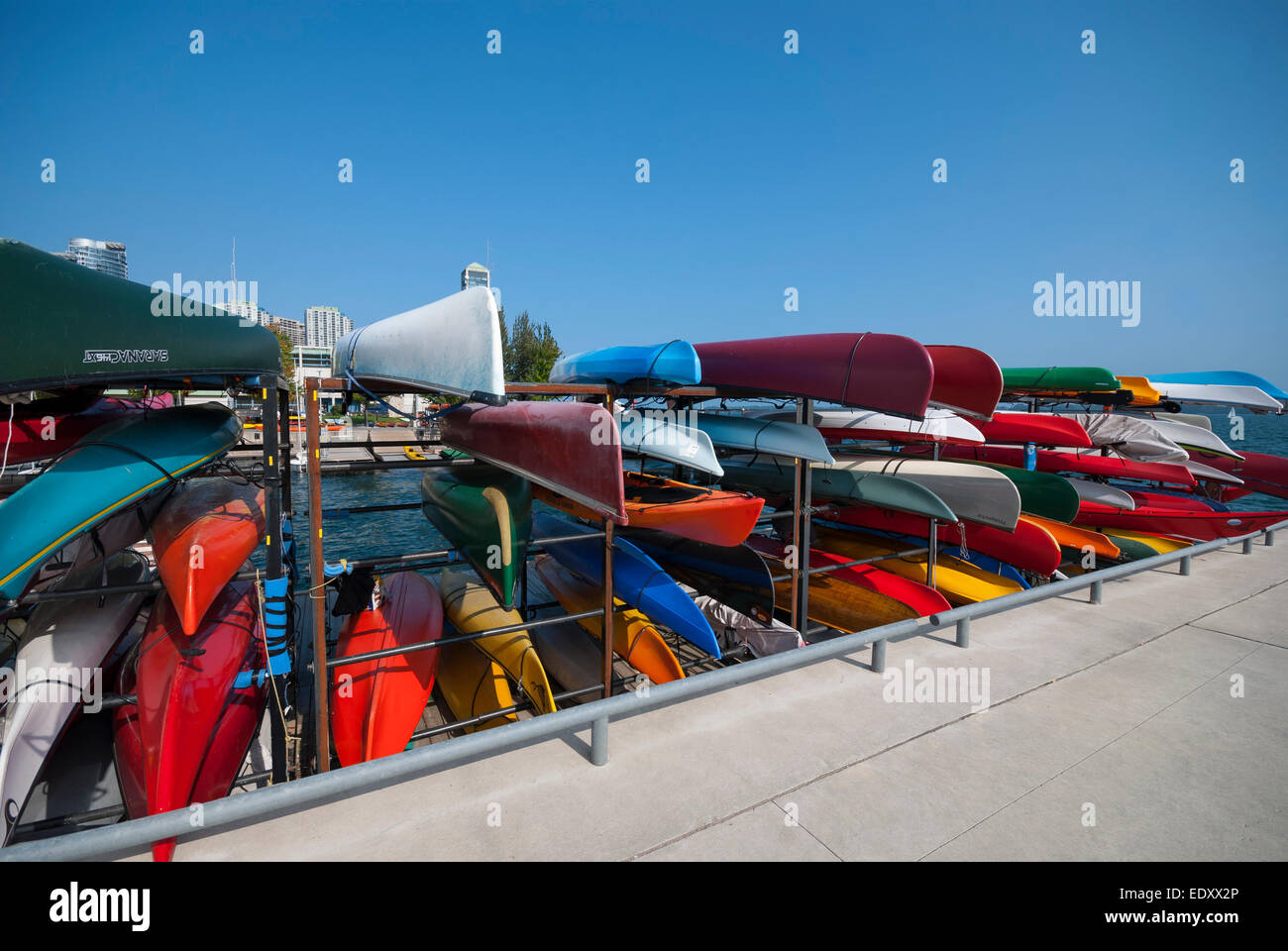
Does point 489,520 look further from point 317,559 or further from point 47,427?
point 47,427

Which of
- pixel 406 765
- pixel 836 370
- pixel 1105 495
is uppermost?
pixel 836 370

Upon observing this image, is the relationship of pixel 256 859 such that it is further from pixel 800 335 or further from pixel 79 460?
pixel 800 335

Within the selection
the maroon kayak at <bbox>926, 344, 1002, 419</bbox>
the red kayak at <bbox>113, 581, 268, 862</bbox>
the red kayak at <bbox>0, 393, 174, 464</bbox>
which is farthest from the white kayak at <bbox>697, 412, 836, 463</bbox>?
the red kayak at <bbox>0, 393, 174, 464</bbox>

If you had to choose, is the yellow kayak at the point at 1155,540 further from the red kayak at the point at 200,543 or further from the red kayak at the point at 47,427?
the red kayak at the point at 47,427

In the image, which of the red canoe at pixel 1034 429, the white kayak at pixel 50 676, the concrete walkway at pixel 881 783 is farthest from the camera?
the red canoe at pixel 1034 429

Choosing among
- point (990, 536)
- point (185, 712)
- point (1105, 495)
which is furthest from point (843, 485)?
point (185, 712)

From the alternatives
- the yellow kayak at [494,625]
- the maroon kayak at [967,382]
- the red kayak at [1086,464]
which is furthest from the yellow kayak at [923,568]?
the yellow kayak at [494,625]

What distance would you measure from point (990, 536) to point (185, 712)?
25.4 feet

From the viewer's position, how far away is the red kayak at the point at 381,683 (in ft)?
13.4

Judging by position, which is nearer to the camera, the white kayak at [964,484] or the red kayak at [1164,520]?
the white kayak at [964,484]

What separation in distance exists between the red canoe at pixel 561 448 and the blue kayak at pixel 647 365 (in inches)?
41.2

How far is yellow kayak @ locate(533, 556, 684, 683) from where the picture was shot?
4.89m

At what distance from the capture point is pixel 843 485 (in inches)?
264
